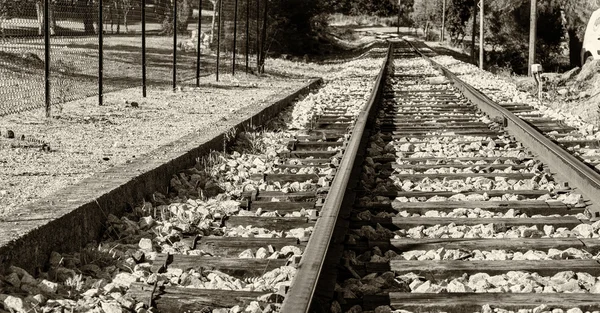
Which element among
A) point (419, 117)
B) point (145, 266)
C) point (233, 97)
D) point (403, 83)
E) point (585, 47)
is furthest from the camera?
point (585, 47)

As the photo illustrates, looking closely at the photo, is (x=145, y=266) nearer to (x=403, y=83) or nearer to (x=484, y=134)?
(x=484, y=134)

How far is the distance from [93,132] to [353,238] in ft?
17.9

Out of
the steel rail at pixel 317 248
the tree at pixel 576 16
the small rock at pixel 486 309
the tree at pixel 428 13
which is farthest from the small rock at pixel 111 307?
the tree at pixel 428 13

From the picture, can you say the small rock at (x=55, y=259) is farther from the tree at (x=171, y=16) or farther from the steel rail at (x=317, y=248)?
the tree at (x=171, y=16)

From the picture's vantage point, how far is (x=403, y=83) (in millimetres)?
19719

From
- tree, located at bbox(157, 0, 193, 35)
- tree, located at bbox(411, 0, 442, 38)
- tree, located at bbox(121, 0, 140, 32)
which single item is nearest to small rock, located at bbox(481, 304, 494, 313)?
tree, located at bbox(121, 0, 140, 32)

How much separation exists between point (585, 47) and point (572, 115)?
14.2m

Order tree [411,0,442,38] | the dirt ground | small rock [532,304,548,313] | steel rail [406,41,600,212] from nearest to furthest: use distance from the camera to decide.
Answer: 1. small rock [532,304,548,313]
2. steel rail [406,41,600,212]
3. the dirt ground
4. tree [411,0,442,38]

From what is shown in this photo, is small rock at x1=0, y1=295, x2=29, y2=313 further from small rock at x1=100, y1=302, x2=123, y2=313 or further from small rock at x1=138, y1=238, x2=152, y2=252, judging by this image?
small rock at x1=138, y1=238, x2=152, y2=252

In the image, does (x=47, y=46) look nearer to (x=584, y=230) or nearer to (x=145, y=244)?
(x=145, y=244)

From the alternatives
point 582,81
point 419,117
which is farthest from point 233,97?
point 582,81

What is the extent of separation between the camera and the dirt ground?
6.50 metres

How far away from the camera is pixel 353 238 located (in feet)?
15.9

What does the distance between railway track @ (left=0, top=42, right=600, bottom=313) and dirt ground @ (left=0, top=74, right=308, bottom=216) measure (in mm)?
843
